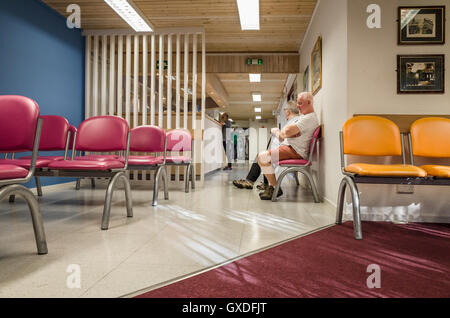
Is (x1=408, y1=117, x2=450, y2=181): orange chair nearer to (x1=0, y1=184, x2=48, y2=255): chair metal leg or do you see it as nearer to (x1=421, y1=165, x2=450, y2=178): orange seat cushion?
(x1=421, y1=165, x2=450, y2=178): orange seat cushion

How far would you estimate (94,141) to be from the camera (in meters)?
2.88

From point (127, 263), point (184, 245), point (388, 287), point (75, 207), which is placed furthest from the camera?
point (75, 207)

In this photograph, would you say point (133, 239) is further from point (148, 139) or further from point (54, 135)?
point (54, 135)

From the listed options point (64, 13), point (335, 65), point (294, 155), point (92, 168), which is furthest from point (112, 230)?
point (64, 13)

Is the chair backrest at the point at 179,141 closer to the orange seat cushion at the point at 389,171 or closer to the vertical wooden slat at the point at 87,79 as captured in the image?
the vertical wooden slat at the point at 87,79

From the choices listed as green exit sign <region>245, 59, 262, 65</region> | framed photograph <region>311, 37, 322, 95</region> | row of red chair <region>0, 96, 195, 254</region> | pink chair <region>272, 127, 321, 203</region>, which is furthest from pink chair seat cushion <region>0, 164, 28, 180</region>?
green exit sign <region>245, 59, 262, 65</region>

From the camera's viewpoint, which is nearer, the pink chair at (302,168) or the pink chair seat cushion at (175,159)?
the pink chair at (302,168)

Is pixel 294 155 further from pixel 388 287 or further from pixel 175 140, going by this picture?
pixel 388 287

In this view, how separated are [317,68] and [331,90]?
1006 millimetres

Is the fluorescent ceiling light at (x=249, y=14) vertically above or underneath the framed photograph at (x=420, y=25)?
above

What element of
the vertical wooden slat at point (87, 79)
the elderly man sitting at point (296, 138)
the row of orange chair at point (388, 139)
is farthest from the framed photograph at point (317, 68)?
the vertical wooden slat at point (87, 79)

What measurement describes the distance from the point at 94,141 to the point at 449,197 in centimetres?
342

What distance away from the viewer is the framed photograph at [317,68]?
407cm

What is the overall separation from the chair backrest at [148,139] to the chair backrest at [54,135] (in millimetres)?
805
